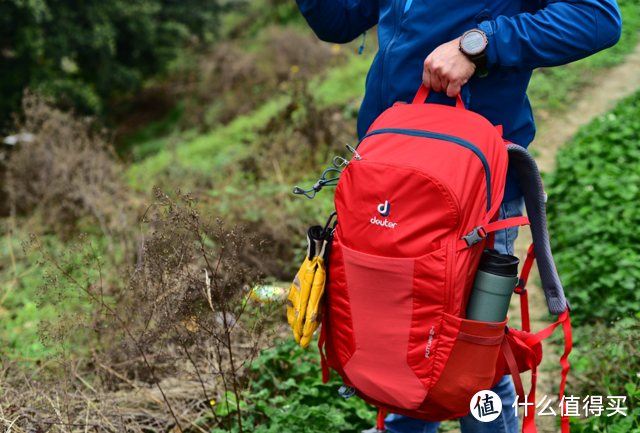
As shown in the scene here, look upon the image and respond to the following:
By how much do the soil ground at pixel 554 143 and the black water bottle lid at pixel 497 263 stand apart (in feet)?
4.57

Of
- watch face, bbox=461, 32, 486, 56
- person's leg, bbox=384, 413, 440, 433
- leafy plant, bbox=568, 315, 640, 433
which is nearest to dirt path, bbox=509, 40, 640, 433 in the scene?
leafy plant, bbox=568, 315, 640, 433

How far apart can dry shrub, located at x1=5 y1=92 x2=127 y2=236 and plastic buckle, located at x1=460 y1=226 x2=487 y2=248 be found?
15.8 feet

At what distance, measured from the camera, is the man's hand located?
1454mm

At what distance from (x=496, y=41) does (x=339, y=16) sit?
2.31 ft

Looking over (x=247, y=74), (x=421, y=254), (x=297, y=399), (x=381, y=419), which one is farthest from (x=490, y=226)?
(x=247, y=74)

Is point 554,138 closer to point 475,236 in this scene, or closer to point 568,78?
point 568,78

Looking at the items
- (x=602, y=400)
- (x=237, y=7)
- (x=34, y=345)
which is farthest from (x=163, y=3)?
(x=602, y=400)

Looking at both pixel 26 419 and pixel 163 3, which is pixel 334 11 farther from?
pixel 163 3

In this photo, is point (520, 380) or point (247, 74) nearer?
point (520, 380)

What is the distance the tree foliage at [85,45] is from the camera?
9.26 m

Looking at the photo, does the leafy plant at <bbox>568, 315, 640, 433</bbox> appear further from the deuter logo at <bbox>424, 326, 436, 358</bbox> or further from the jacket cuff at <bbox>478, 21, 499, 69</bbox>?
the jacket cuff at <bbox>478, 21, 499, 69</bbox>

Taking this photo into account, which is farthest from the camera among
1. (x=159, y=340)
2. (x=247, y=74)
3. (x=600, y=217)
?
(x=247, y=74)

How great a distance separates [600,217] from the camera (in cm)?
362

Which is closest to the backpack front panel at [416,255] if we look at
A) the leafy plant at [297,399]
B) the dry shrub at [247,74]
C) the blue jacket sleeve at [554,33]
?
the blue jacket sleeve at [554,33]
